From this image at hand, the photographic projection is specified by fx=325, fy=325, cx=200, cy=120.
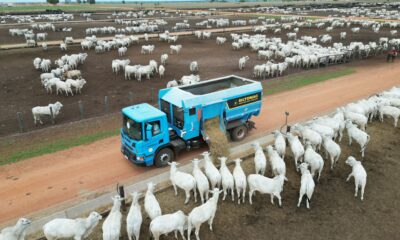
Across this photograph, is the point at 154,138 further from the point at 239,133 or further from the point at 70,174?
the point at 239,133

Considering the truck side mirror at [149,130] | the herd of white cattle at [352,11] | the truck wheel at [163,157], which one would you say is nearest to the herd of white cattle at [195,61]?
the truck wheel at [163,157]

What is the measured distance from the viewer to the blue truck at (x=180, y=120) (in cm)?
1545

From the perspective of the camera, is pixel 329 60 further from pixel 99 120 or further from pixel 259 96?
pixel 99 120

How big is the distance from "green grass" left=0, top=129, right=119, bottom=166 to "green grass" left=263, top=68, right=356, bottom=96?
14.7m

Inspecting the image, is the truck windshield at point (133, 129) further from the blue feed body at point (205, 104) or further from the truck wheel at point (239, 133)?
the truck wheel at point (239, 133)

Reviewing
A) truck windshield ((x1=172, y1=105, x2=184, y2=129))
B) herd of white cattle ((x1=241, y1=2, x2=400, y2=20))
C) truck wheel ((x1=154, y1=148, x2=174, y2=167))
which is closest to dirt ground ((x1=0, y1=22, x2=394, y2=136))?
truck windshield ((x1=172, y1=105, x2=184, y2=129))

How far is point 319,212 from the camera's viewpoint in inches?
514

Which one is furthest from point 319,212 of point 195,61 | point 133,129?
point 195,61

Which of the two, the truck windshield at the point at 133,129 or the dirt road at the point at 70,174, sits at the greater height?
the truck windshield at the point at 133,129

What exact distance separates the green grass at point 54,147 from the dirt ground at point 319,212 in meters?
7.75

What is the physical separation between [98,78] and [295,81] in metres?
20.0

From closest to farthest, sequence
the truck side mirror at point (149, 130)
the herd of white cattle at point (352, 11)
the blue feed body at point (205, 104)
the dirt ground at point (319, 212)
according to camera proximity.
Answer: the dirt ground at point (319, 212) < the truck side mirror at point (149, 130) < the blue feed body at point (205, 104) < the herd of white cattle at point (352, 11)

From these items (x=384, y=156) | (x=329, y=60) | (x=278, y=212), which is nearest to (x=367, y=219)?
(x=278, y=212)

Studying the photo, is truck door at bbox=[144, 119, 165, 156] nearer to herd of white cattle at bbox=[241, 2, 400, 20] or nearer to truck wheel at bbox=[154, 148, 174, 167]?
truck wheel at bbox=[154, 148, 174, 167]
